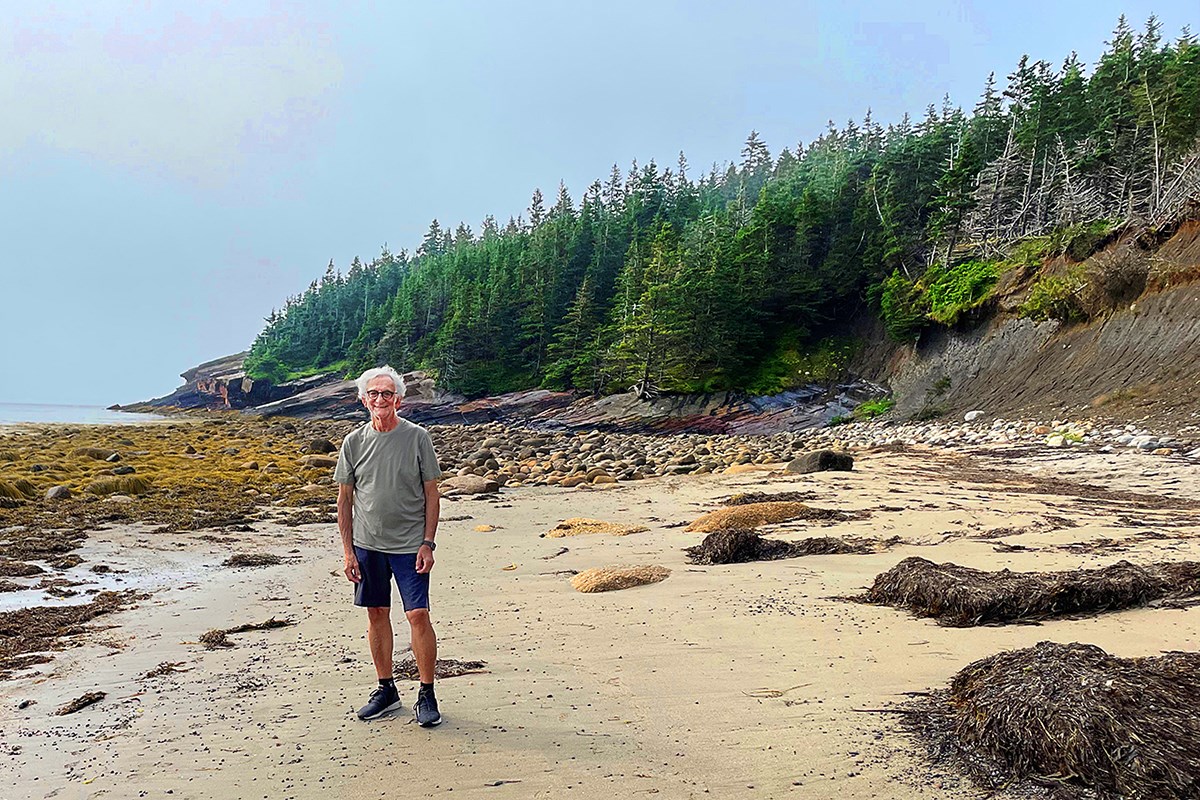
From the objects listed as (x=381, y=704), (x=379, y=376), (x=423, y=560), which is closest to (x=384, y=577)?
(x=423, y=560)

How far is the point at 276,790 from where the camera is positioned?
9.12ft

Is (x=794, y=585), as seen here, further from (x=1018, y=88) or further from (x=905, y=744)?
(x=1018, y=88)

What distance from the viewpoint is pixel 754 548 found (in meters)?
6.77

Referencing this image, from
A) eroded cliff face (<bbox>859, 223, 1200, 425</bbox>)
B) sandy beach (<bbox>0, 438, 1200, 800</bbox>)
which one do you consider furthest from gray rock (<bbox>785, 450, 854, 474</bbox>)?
eroded cliff face (<bbox>859, 223, 1200, 425</bbox>)

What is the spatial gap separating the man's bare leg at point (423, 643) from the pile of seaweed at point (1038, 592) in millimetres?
2964

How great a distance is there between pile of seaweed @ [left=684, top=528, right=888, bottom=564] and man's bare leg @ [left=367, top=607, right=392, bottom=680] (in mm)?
3667

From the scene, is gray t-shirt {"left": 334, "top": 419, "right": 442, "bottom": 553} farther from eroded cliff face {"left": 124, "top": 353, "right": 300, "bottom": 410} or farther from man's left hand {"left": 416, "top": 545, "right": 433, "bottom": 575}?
eroded cliff face {"left": 124, "top": 353, "right": 300, "bottom": 410}

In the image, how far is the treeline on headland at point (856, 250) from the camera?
28.9 meters

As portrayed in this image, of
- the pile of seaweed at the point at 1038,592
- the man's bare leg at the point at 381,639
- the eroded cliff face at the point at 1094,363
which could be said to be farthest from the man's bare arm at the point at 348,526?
the eroded cliff face at the point at 1094,363

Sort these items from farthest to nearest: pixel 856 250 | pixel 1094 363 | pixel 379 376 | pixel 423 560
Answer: pixel 856 250 < pixel 1094 363 < pixel 379 376 < pixel 423 560

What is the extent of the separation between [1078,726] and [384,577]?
10.2ft

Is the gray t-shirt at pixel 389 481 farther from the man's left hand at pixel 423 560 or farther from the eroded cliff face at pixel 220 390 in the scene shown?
the eroded cliff face at pixel 220 390

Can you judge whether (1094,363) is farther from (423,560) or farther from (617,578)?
(423,560)

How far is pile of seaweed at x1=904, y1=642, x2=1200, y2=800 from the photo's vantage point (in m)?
2.27
